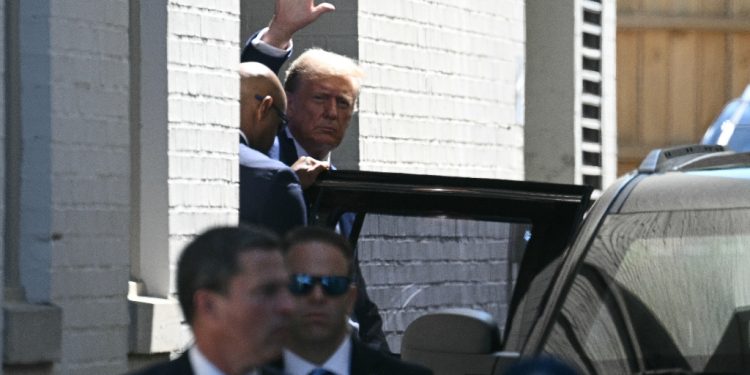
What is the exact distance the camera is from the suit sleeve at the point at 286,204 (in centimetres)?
495

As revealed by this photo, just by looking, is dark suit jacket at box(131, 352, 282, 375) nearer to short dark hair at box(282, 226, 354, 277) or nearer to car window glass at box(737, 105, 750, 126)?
short dark hair at box(282, 226, 354, 277)

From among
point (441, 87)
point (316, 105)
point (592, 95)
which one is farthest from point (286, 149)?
point (592, 95)

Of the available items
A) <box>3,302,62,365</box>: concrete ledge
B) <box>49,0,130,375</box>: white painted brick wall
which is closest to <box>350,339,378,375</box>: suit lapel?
<box>3,302,62,365</box>: concrete ledge

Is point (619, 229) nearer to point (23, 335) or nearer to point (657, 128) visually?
point (23, 335)

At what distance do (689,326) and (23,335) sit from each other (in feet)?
8.82

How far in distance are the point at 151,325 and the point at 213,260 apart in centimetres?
371

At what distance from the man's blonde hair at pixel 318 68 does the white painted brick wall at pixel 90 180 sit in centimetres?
74

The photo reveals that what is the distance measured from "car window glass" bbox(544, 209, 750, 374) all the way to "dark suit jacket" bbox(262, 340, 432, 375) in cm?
64

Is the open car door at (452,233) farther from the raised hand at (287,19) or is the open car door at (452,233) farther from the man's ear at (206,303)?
the man's ear at (206,303)

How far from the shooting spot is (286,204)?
4.98m

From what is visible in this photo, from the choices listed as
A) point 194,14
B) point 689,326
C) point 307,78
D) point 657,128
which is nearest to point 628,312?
point 689,326

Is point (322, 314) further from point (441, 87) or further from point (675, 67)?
point (675, 67)

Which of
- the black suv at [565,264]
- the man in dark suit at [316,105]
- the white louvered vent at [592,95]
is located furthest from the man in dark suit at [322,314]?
the white louvered vent at [592,95]

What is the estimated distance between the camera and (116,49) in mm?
6148
